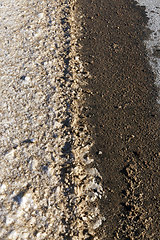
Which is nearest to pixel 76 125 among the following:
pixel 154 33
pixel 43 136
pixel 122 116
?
pixel 43 136

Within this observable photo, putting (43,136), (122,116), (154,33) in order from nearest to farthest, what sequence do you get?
(43,136)
(122,116)
(154,33)

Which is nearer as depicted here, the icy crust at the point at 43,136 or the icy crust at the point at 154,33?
the icy crust at the point at 43,136

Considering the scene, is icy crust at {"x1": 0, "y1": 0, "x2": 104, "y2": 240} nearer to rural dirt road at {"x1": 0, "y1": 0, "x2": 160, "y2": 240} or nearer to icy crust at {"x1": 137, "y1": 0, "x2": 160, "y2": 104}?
rural dirt road at {"x1": 0, "y1": 0, "x2": 160, "y2": 240}

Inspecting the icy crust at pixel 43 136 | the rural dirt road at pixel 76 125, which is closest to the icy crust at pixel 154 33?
the rural dirt road at pixel 76 125

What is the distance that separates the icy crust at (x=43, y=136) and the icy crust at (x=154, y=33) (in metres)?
0.75

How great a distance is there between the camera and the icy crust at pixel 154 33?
3016mm

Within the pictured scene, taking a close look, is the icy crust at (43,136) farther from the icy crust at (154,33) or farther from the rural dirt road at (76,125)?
the icy crust at (154,33)

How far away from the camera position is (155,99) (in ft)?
8.93

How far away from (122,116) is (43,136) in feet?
2.33

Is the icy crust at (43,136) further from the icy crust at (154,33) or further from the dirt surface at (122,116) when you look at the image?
the icy crust at (154,33)

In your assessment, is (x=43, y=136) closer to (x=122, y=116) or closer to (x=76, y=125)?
(x=76, y=125)

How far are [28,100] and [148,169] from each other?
3.81 ft

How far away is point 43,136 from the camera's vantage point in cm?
237

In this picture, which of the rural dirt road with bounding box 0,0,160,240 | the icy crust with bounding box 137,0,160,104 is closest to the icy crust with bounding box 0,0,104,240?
the rural dirt road with bounding box 0,0,160,240
